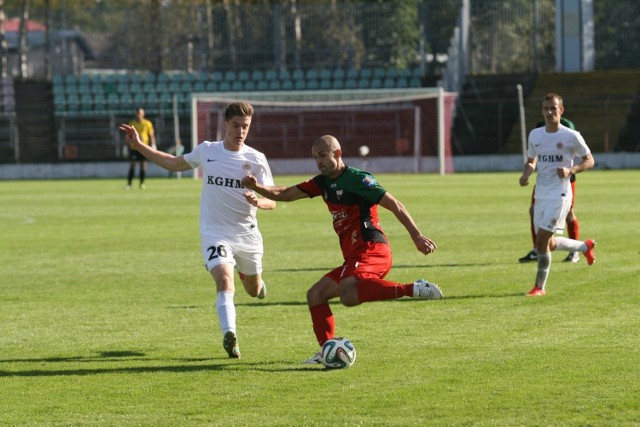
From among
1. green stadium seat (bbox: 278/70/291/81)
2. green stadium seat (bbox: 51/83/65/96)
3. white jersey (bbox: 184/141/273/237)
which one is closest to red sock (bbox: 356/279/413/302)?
white jersey (bbox: 184/141/273/237)

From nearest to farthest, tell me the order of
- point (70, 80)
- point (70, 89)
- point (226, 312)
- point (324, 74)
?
point (226, 312), point (324, 74), point (70, 89), point (70, 80)

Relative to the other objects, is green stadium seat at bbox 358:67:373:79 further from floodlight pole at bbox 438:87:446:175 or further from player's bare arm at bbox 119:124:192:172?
player's bare arm at bbox 119:124:192:172


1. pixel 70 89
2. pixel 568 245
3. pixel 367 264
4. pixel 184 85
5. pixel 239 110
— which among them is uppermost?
pixel 184 85

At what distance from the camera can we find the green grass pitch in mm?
7344

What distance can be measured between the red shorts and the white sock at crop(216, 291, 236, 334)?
2.50 ft

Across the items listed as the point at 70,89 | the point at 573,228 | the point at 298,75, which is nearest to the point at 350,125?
the point at 298,75

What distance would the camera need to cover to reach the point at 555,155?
43.9 ft

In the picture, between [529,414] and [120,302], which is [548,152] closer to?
[120,302]

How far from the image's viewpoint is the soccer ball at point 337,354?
863 centimetres

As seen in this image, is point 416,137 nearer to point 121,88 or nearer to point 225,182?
point 121,88

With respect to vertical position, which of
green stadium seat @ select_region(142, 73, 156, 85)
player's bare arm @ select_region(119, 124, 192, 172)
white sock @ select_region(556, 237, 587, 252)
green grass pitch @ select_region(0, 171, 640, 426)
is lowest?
green grass pitch @ select_region(0, 171, 640, 426)

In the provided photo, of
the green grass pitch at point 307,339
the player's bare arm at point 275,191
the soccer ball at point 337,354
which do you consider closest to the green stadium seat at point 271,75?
the green grass pitch at point 307,339

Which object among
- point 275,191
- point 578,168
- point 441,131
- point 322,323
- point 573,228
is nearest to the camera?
point 322,323

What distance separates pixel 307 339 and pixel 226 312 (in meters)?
1.18
